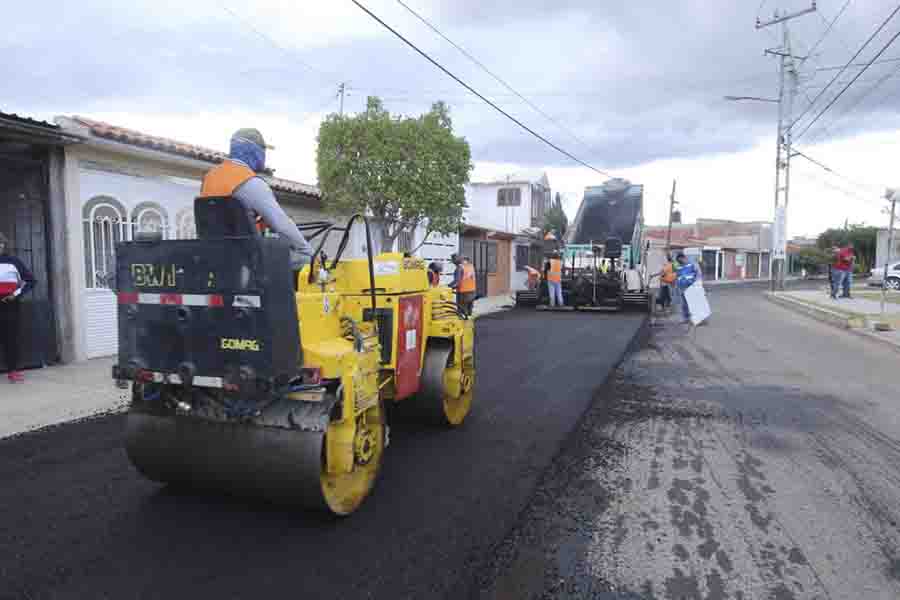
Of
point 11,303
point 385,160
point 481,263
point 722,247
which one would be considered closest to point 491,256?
point 481,263

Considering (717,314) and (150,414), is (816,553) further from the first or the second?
(717,314)

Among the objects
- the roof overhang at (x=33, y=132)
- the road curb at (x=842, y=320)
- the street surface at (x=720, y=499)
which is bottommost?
the street surface at (x=720, y=499)

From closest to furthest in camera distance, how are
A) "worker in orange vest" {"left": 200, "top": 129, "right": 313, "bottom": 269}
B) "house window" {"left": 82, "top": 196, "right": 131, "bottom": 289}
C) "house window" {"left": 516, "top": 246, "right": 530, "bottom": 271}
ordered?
"worker in orange vest" {"left": 200, "top": 129, "right": 313, "bottom": 269}
"house window" {"left": 82, "top": 196, "right": 131, "bottom": 289}
"house window" {"left": 516, "top": 246, "right": 530, "bottom": 271}

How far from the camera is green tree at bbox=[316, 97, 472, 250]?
1088 cm

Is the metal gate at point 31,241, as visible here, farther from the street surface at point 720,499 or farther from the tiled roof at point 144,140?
the street surface at point 720,499

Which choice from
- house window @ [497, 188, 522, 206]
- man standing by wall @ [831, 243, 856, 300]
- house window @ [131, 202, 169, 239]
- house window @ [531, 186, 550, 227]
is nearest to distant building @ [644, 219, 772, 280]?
house window @ [531, 186, 550, 227]

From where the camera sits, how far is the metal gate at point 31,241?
719cm

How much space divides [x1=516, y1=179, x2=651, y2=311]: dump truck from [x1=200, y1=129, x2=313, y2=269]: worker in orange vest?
43.2 ft

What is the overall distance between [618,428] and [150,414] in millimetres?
3601

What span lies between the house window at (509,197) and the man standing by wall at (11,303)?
26.6 m

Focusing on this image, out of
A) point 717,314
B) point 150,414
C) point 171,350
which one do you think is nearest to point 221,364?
point 171,350

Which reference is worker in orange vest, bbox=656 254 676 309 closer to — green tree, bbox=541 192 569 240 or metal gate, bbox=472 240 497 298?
metal gate, bbox=472 240 497 298

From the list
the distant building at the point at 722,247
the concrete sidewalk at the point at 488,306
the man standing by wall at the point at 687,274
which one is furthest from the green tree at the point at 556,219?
the man standing by wall at the point at 687,274

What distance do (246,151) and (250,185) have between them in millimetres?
252
